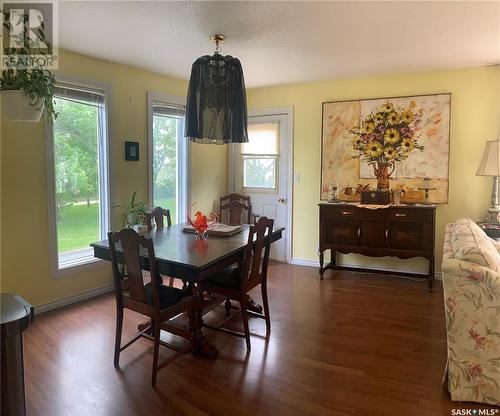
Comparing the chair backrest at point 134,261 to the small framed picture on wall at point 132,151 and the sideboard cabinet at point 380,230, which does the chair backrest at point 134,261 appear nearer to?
the small framed picture on wall at point 132,151

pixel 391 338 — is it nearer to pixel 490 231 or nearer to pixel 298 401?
pixel 298 401

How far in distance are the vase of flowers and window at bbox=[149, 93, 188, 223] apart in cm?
228

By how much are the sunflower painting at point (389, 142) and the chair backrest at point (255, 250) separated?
207 cm

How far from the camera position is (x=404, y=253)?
407 cm

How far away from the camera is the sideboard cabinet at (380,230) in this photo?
398 cm

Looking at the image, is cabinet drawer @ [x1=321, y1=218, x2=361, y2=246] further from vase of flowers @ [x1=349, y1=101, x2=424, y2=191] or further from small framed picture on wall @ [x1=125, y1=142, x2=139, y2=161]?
small framed picture on wall @ [x1=125, y1=142, x2=139, y2=161]

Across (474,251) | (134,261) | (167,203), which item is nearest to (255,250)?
(134,261)

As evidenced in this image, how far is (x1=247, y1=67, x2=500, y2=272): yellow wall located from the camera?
161 inches

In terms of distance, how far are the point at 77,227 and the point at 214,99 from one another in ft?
6.50

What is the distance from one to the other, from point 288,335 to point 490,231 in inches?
91.0

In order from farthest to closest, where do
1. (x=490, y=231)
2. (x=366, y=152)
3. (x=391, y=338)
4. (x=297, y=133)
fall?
(x=297, y=133)
(x=366, y=152)
(x=490, y=231)
(x=391, y=338)

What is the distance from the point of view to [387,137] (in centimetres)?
441

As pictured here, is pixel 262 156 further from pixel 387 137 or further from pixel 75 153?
pixel 75 153

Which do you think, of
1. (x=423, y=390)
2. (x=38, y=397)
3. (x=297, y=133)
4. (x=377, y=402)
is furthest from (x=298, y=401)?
(x=297, y=133)
